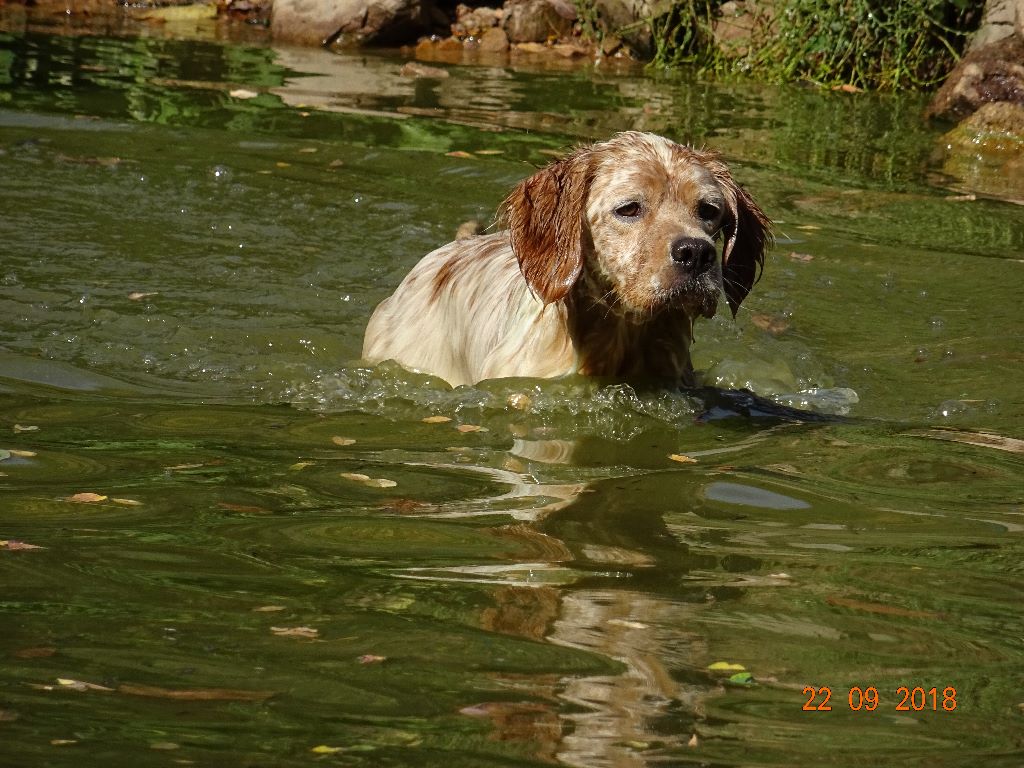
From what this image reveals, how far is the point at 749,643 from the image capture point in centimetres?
376

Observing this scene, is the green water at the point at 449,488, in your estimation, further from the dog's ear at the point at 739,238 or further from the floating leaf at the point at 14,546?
the dog's ear at the point at 739,238

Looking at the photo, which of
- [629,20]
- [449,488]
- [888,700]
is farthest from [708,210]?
[629,20]

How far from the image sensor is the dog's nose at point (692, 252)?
233 inches

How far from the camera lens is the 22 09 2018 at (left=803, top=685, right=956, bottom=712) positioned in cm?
338

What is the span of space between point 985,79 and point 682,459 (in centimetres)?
926

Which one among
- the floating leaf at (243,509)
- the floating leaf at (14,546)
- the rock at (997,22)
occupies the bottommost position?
the floating leaf at (243,509)

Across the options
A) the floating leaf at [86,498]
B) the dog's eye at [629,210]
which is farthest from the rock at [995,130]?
the floating leaf at [86,498]

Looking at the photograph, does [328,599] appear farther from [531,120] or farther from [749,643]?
[531,120]

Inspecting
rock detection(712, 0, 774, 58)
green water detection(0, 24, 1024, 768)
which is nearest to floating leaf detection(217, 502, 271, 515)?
green water detection(0, 24, 1024, 768)

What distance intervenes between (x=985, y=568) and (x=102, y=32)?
14491 millimetres

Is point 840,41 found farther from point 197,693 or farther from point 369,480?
point 197,693

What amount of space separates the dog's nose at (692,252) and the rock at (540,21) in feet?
41.4

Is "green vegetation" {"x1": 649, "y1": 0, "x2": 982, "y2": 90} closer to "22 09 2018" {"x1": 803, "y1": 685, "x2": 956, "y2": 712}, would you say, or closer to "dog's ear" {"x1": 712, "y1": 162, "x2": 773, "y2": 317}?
"dog's ear" {"x1": 712, "y1": 162, "x2": 773, "y2": 317}

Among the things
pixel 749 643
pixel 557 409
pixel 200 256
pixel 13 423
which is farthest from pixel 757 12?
pixel 749 643
